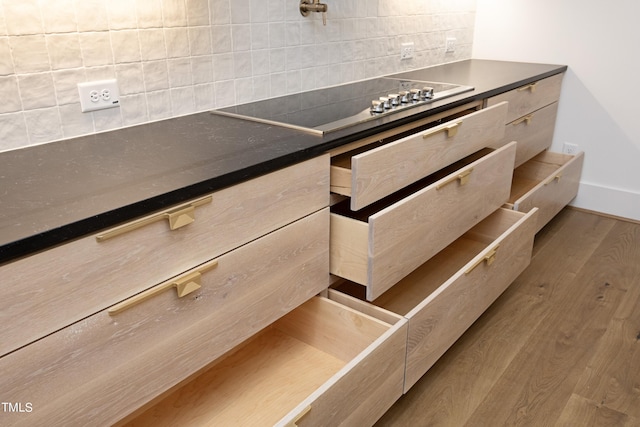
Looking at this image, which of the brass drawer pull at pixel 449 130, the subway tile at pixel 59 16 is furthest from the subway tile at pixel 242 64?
the brass drawer pull at pixel 449 130

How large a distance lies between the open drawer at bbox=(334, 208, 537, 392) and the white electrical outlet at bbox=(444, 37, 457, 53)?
1.20m

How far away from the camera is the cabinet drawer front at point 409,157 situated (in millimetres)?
1449

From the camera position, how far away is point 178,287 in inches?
44.1

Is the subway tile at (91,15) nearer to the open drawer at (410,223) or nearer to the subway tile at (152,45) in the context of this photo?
the subway tile at (152,45)

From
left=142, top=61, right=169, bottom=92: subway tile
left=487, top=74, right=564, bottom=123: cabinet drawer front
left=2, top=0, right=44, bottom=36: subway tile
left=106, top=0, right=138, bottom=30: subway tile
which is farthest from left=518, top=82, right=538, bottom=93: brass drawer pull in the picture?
left=2, top=0, right=44, bottom=36: subway tile

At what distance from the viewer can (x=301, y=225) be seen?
1422 millimetres

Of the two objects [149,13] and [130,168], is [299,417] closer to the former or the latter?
[130,168]

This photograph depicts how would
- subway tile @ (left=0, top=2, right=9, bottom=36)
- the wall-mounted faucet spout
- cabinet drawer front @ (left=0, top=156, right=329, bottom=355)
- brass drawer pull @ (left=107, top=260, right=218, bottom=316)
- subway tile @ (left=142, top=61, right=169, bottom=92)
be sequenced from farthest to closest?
the wall-mounted faucet spout < subway tile @ (left=142, top=61, right=169, bottom=92) < subway tile @ (left=0, top=2, right=9, bottom=36) < brass drawer pull @ (left=107, top=260, right=218, bottom=316) < cabinet drawer front @ (left=0, top=156, right=329, bottom=355)

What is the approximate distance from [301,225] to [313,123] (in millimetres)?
340

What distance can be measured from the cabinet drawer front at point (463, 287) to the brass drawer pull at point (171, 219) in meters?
0.67

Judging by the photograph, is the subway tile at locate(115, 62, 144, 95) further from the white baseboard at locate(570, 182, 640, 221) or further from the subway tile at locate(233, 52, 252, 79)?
the white baseboard at locate(570, 182, 640, 221)

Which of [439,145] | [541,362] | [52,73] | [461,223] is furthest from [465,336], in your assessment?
[52,73]

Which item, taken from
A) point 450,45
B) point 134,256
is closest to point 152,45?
point 134,256

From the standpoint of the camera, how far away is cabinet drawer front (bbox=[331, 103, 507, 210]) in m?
1.45
